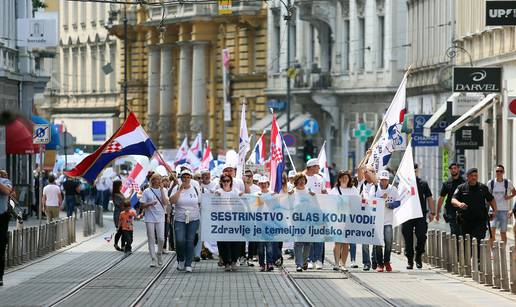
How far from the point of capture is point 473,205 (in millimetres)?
28719

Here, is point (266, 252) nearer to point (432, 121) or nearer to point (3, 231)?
point (3, 231)

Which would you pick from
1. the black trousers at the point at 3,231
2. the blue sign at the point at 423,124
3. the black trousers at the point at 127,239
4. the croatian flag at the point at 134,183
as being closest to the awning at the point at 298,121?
the blue sign at the point at 423,124

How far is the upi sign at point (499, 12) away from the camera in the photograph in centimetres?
3344

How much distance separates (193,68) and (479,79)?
146 ft

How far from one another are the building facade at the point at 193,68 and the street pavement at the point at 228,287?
4772cm

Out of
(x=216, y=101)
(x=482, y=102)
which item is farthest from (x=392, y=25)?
(x=216, y=101)

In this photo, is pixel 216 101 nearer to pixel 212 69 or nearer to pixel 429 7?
pixel 212 69

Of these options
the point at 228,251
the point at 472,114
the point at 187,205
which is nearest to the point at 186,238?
the point at 187,205

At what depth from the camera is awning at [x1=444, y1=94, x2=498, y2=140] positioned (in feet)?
158

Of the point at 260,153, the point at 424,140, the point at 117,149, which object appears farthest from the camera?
the point at 424,140

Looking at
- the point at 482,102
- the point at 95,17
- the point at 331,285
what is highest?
the point at 95,17

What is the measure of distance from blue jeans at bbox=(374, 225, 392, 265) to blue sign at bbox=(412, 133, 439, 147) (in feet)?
64.5

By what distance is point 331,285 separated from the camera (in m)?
26.6

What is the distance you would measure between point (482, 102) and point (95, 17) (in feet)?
185
